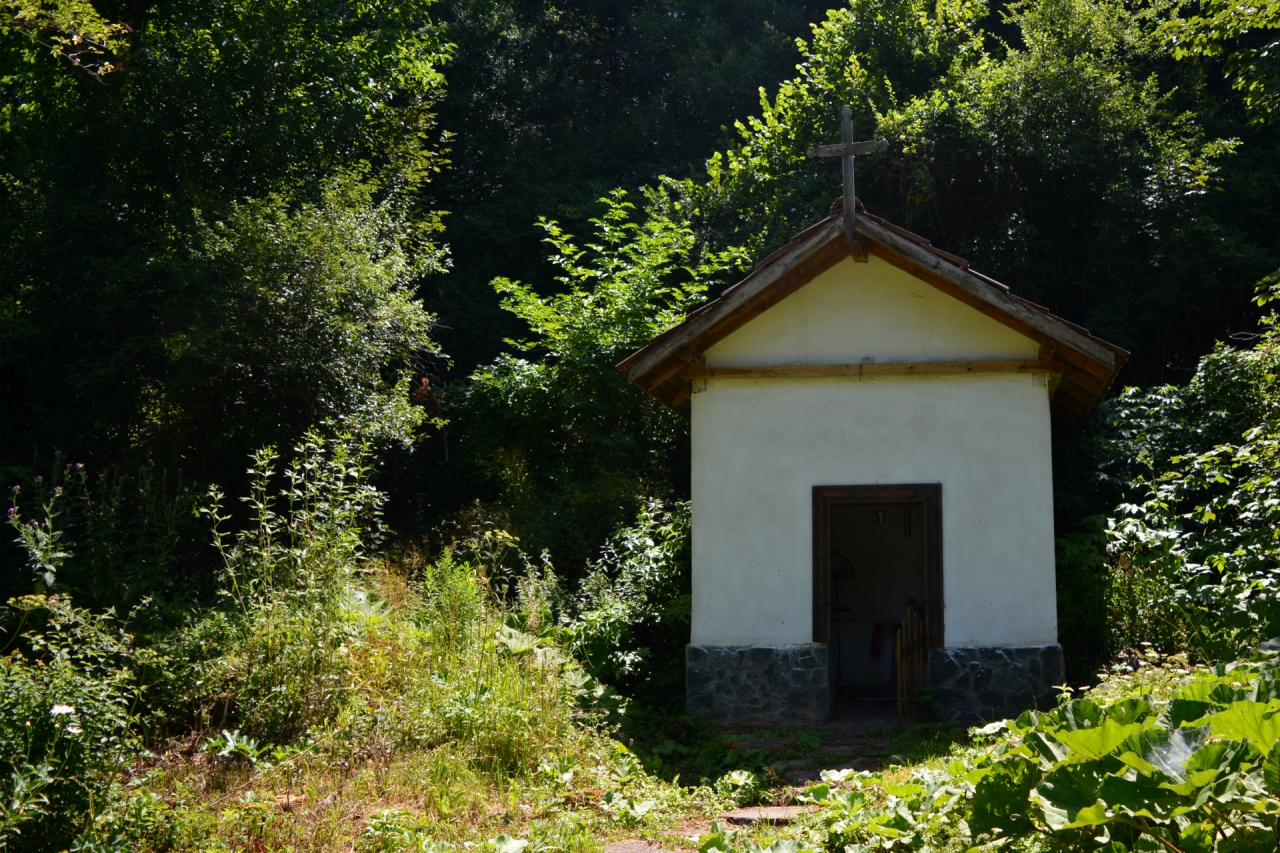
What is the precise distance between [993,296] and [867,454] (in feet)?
5.36

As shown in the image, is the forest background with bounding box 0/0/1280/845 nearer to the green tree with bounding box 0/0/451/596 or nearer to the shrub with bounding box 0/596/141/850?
the green tree with bounding box 0/0/451/596

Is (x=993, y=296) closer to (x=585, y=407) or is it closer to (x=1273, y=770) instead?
(x=1273, y=770)

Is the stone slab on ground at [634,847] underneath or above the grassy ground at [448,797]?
underneath

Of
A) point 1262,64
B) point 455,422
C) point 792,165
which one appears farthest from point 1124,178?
point 455,422

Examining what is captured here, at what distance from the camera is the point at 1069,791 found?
345 cm

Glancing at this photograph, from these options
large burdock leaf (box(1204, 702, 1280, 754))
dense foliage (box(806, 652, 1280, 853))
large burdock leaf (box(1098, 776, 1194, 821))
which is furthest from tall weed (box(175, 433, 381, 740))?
large burdock leaf (box(1204, 702, 1280, 754))

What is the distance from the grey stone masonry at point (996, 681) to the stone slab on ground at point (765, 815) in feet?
9.10

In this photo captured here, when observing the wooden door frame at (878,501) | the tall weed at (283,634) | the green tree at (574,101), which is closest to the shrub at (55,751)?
the tall weed at (283,634)

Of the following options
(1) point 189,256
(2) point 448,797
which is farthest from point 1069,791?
(1) point 189,256

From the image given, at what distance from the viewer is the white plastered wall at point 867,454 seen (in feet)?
28.4

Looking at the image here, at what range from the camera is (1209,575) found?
7871 millimetres

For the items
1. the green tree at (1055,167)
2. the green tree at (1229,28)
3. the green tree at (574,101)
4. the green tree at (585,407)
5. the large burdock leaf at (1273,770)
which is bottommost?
the large burdock leaf at (1273,770)

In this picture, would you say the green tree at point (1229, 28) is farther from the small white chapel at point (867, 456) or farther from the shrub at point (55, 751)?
the shrub at point (55, 751)

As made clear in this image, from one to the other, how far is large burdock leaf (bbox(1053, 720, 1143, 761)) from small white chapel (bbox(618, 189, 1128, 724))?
5.19 metres
